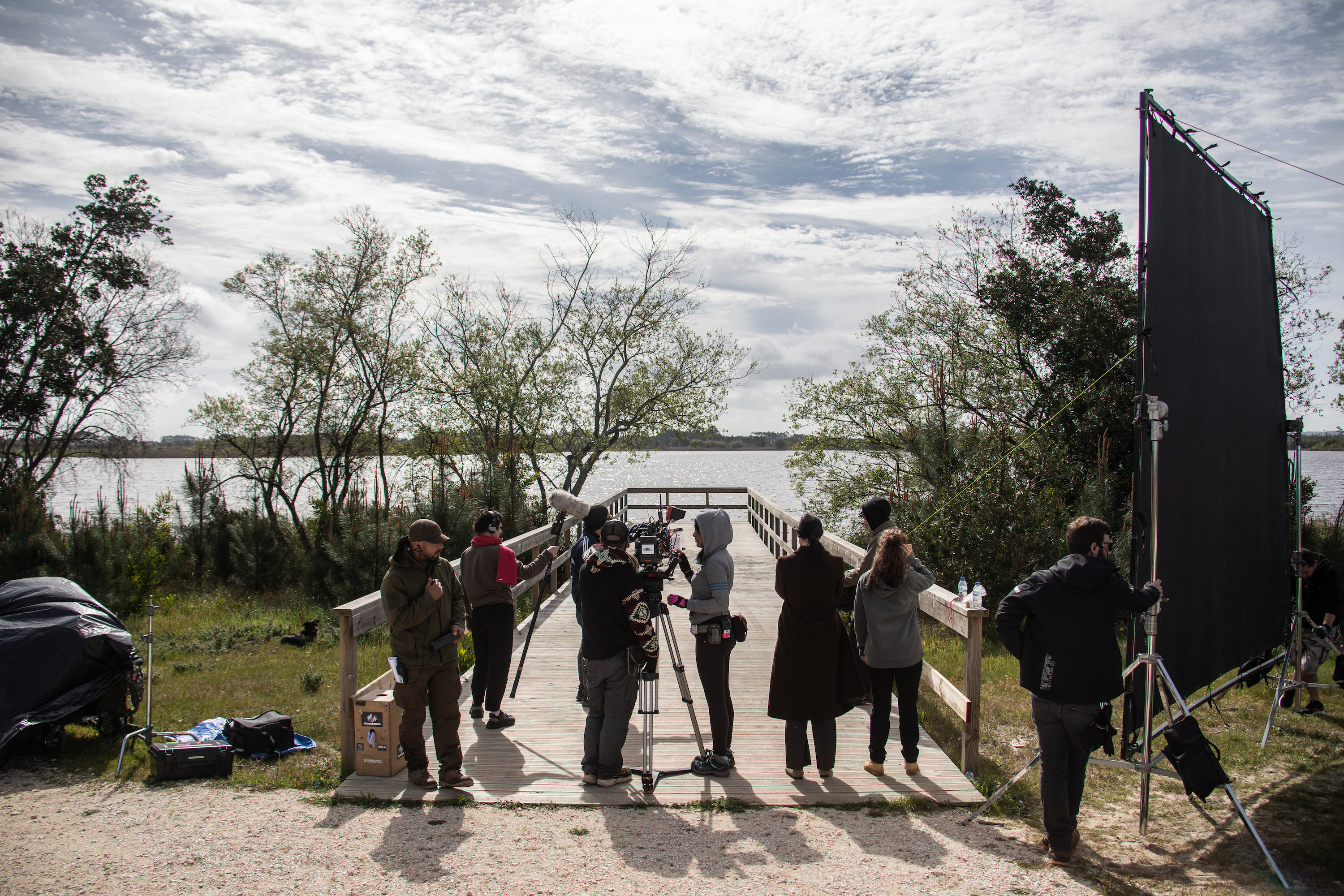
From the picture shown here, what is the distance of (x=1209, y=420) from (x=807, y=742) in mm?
3420

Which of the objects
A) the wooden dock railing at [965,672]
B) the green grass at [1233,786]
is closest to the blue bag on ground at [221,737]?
the wooden dock railing at [965,672]

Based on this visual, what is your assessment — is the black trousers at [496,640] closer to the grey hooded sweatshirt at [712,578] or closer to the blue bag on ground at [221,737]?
the blue bag on ground at [221,737]

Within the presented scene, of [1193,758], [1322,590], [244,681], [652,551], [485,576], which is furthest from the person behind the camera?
[244,681]

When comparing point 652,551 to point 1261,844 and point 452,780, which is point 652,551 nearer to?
point 452,780

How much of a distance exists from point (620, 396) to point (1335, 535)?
1480 cm

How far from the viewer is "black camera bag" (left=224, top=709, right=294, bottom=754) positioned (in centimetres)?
555

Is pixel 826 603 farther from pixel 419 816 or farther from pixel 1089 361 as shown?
pixel 1089 361

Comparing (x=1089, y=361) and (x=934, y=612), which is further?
(x=1089, y=361)

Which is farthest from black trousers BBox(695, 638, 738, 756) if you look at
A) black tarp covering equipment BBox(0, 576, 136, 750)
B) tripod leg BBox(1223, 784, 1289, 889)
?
black tarp covering equipment BBox(0, 576, 136, 750)

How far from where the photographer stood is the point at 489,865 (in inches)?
154

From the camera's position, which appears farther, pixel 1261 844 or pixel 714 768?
pixel 714 768

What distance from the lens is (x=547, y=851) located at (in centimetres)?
408

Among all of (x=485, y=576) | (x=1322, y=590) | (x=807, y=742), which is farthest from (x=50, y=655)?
(x=1322, y=590)

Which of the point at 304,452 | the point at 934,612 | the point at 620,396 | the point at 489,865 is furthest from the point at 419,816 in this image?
the point at 304,452
